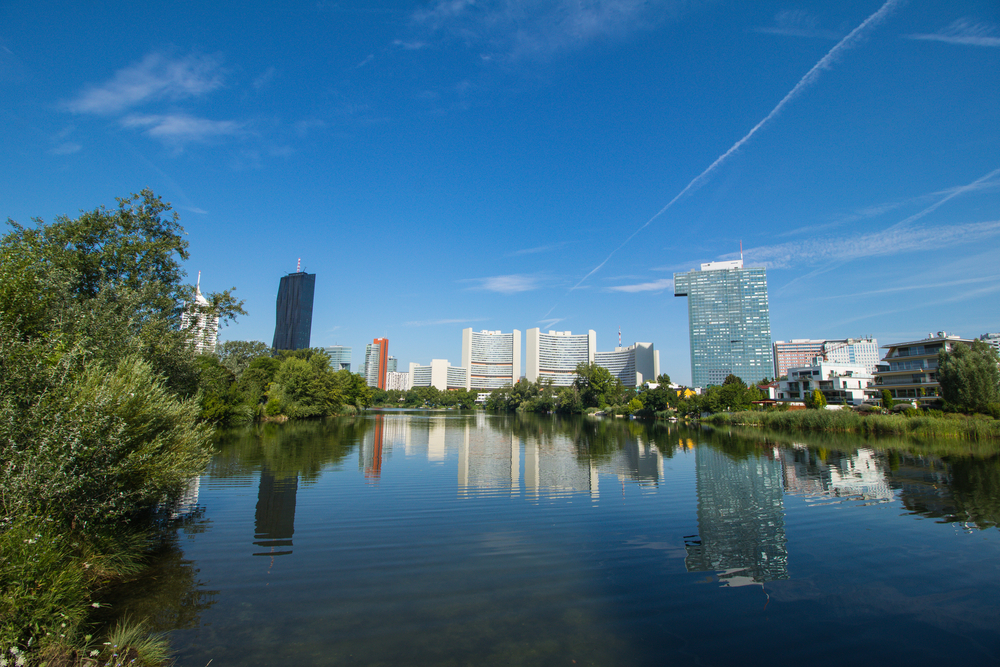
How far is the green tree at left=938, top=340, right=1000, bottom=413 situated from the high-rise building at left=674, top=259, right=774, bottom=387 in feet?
437

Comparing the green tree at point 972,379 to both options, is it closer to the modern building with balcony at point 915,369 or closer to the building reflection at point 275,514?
the modern building with balcony at point 915,369

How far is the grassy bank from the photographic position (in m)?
37.1

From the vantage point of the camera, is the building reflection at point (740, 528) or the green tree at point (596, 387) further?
the green tree at point (596, 387)

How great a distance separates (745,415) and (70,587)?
214 ft

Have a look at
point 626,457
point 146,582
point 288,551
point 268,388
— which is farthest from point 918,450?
point 268,388

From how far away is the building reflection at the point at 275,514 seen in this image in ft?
38.7

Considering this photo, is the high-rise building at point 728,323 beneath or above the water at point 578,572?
Answer: above

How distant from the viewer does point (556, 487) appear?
20078 millimetres

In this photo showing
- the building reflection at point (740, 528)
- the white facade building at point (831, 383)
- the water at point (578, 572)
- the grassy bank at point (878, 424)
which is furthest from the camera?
the white facade building at point (831, 383)

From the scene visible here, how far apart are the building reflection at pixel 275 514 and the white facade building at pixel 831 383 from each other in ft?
288

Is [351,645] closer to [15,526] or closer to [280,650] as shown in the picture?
[280,650]

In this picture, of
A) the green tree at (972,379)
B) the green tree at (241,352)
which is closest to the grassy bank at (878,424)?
the green tree at (972,379)

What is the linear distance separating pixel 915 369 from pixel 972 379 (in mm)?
25593

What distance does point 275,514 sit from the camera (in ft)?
48.1
